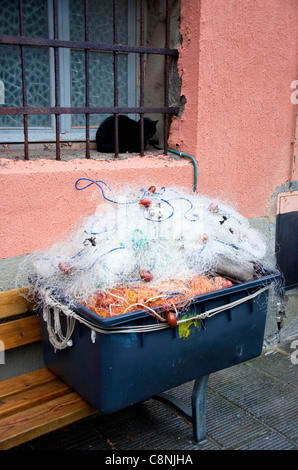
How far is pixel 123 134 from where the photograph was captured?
3.50m

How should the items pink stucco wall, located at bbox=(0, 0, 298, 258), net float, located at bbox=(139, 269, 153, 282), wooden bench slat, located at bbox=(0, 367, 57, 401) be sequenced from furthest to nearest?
pink stucco wall, located at bbox=(0, 0, 298, 258)
wooden bench slat, located at bbox=(0, 367, 57, 401)
net float, located at bbox=(139, 269, 153, 282)

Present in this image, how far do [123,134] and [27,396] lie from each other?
1.98 meters

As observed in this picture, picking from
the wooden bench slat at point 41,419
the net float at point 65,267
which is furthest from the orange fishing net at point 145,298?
the wooden bench slat at point 41,419

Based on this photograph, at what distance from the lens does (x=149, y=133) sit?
3518mm

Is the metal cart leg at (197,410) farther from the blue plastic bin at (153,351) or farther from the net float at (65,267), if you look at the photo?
the net float at (65,267)

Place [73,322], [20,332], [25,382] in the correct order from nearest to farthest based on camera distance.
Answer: [73,322] < [25,382] < [20,332]

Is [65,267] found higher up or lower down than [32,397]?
higher up

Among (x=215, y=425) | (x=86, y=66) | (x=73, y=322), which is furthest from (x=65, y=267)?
(x=215, y=425)

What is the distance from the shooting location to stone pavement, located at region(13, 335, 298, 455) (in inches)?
109

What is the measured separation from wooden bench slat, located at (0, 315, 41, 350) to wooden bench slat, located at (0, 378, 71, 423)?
30 cm

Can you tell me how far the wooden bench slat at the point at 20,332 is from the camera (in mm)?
2635

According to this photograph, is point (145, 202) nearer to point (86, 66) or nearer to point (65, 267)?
point (65, 267)

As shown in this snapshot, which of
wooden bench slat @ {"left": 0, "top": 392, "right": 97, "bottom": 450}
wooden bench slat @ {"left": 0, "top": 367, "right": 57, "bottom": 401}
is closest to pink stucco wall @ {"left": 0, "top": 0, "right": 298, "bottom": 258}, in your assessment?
wooden bench slat @ {"left": 0, "top": 367, "right": 57, "bottom": 401}

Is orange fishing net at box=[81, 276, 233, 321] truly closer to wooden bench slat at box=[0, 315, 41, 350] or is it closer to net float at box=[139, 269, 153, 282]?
net float at box=[139, 269, 153, 282]
